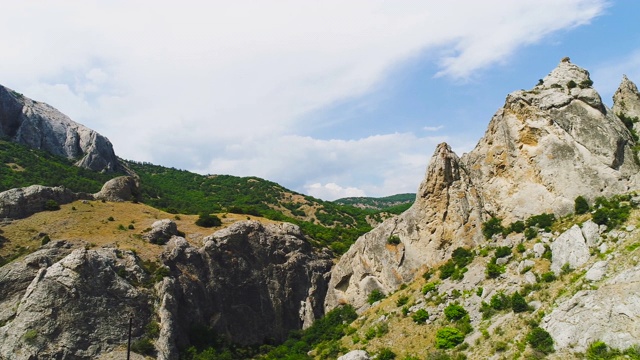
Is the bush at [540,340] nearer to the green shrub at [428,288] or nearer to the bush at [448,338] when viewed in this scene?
the bush at [448,338]

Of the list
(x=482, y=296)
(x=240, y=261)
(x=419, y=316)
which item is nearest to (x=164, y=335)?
(x=240, y=261)

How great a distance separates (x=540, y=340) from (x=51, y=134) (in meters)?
136

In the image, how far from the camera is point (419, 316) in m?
42.3

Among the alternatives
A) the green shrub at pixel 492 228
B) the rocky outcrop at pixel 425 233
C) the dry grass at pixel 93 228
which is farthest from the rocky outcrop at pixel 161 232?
the green shrub at pixel 492 228

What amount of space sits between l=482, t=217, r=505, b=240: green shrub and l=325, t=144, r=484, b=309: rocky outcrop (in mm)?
1071

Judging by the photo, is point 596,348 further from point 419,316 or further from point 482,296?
point 419,316

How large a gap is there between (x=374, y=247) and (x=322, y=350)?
1496 centimetres

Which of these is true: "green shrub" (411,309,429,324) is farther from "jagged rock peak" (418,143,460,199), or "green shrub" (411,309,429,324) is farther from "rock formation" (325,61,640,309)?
"jagged rock peak" (418,143,460,199)

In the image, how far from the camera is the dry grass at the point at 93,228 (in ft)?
177

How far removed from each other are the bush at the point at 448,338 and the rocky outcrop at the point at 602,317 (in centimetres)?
826

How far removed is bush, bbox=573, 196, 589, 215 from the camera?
40766 millimetres

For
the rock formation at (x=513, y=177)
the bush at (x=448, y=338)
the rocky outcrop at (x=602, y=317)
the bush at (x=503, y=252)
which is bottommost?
the bush at (x=448, y=338)

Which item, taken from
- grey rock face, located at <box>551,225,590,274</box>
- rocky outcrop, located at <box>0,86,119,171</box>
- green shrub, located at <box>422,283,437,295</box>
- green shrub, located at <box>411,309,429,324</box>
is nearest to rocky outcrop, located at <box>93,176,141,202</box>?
rocky outcrop, located at <box>0,86,119,171</box>

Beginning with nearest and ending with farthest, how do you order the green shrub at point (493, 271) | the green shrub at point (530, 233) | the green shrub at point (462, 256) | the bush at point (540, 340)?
the bush at point (540, 340)
the green shrub at point (493, 271)
the green shrub at point (530, 233)
the green shrub at point (462, 256)
